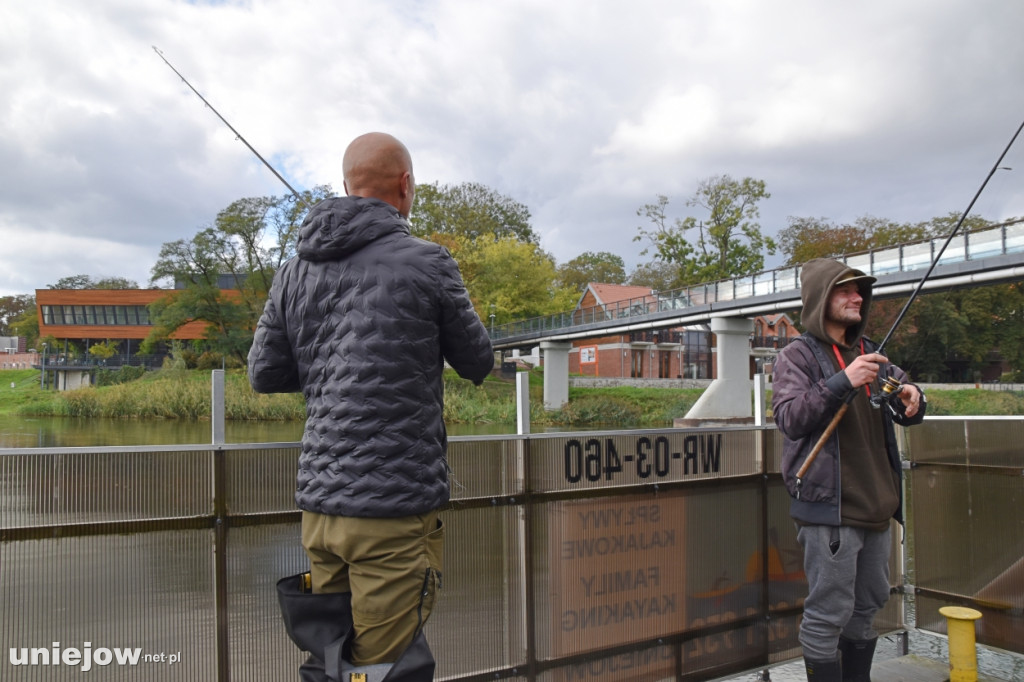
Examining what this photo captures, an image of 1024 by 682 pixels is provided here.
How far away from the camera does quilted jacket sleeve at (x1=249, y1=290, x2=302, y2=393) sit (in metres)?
2.22

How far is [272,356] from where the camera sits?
7.29 feet

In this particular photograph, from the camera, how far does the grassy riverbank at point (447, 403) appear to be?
120ft

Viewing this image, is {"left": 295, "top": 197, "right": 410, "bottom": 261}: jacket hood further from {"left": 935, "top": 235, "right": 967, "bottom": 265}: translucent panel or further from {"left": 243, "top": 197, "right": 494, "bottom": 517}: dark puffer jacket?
{"left": 935, "top": 235, "right": 967, "bottom": 265}: translucent panel

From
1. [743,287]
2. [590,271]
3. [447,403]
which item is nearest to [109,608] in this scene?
[447,403]

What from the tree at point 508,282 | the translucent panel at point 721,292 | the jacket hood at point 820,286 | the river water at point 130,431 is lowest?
the river water at point 130,431

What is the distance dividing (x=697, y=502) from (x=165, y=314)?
4980 centimetres

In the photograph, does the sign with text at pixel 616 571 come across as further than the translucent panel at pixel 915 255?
No

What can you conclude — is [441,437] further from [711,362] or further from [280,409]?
[711,362]

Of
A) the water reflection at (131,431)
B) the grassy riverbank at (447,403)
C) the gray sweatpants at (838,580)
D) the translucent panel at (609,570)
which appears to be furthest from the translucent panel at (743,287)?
the gray sweatpants at (838,580)

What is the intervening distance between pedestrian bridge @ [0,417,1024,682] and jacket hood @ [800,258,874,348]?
93cm

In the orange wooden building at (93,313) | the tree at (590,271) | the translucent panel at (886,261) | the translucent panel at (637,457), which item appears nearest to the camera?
the translucent panel at (637,457)

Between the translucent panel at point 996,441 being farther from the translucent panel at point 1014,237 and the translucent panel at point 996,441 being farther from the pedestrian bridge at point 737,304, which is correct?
the translucent panel at point 1014,237

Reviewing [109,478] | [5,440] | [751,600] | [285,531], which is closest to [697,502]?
[751,600]

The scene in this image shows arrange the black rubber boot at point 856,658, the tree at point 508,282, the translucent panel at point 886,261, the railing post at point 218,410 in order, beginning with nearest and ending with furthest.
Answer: the railing post at point 218,410 < the black rubber boot at point 856,658 < the translucent panel at point 886,261 < the tree at point 508,282
